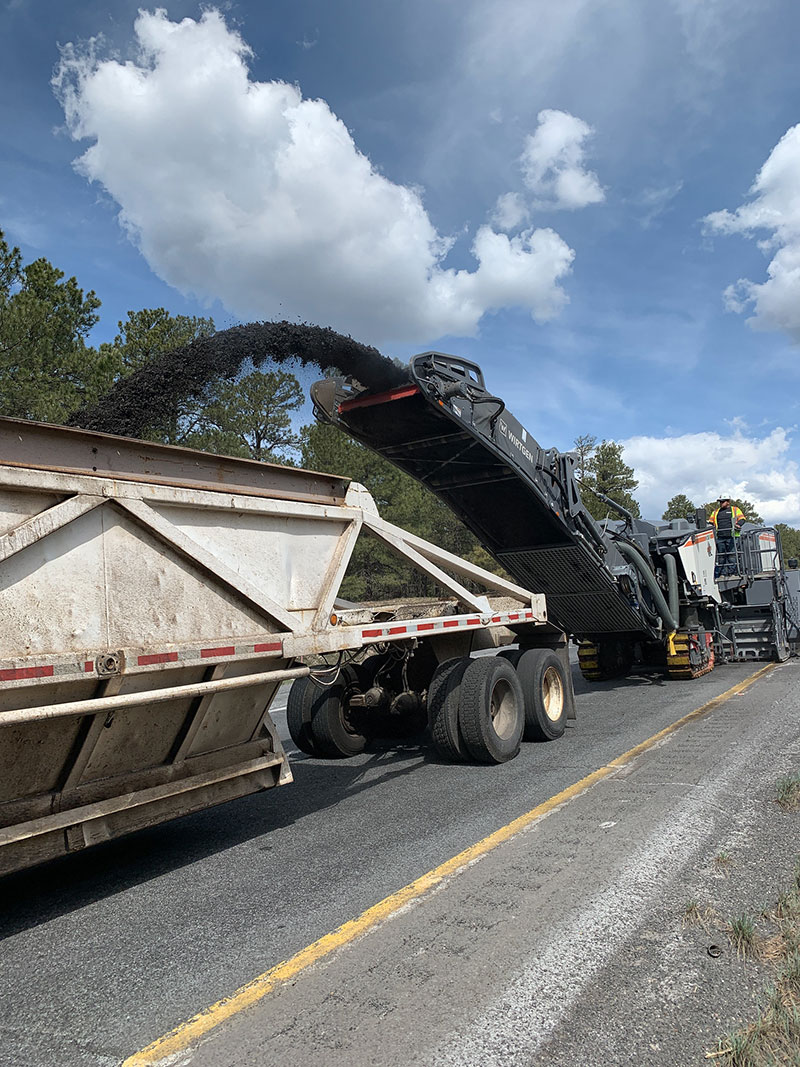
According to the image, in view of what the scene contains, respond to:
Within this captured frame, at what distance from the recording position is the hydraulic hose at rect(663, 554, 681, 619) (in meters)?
11.9

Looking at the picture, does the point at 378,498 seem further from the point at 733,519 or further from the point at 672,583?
the point at 672,583

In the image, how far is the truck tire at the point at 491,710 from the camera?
271 inches

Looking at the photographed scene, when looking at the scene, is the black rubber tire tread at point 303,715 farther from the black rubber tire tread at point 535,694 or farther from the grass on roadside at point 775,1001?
the grass on roadside at point 775,1001

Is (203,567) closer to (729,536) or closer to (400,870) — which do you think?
(400,870)

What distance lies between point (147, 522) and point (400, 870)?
2.43 metres

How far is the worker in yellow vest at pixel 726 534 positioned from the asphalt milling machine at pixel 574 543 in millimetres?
93

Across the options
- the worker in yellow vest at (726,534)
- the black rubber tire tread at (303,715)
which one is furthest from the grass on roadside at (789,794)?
the worker in yellow vest at (726,534)

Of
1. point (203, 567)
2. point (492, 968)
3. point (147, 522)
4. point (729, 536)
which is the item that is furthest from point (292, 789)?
point (729, 536)

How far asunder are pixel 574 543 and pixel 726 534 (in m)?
5.35

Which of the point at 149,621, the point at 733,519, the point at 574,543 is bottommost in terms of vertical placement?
the point at 149,621

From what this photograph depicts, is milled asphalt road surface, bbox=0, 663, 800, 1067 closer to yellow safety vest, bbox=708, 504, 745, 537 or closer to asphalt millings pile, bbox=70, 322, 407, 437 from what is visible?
asphalt millings pile, bbox=70, 322, 407, 437

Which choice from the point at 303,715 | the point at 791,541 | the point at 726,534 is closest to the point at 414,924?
the point at 303,715

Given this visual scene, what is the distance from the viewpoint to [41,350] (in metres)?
17.0

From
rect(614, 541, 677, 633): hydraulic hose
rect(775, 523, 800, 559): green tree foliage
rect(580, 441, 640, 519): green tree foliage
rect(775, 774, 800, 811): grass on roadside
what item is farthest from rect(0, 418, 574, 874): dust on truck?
rect(775, 523, 800, 559): green tree foliage
